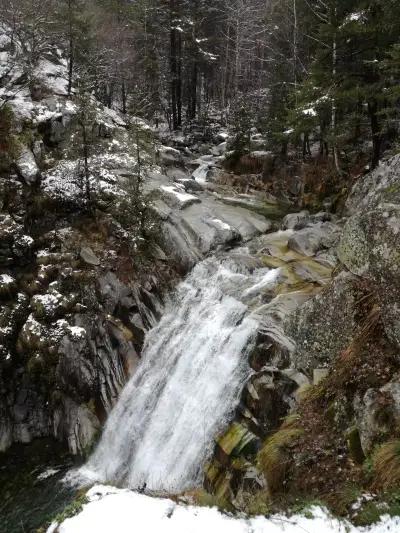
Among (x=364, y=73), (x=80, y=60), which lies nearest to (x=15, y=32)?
(x=80, y=60)

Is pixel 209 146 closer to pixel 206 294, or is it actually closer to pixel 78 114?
pixel 78 114

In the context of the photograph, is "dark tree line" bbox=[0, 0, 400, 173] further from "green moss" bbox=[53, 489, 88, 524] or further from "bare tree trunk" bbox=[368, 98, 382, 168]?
"green moss" bbox=[53, 489, 88, 524]

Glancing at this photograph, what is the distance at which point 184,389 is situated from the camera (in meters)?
11.8

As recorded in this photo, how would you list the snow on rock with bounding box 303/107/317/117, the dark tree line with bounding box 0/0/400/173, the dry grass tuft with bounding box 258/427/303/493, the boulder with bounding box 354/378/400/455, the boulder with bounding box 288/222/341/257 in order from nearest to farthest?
the boulder with bounding box 354/378/400/455, the dry grass tuft with bounding box 258/427/303/493, the boulder with bounding box 288/222/341/257, the dark tree line with bounding box 0/0/400/173, the snow on rock with bounding box 303/107/317/117

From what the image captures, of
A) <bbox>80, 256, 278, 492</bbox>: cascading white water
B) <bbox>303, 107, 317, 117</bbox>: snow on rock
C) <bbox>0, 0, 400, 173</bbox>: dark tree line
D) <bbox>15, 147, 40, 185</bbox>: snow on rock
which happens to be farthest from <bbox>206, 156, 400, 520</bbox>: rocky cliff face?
<bbox>15, 147, 40, 185</bbox>: snow on rock

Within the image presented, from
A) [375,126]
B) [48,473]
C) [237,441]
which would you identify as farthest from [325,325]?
[375,126]

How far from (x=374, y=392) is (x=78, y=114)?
1448 cm

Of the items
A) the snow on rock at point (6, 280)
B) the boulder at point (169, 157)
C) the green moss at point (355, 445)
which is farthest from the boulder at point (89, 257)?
the green moss at point (355, 445)

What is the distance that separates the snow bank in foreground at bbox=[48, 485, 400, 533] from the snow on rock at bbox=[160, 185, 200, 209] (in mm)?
14526

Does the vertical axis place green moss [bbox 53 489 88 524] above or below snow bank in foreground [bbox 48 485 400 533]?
below

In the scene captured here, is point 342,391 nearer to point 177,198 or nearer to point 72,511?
point 72,511

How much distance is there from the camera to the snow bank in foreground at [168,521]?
4.59 metres

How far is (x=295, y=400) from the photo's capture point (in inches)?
336

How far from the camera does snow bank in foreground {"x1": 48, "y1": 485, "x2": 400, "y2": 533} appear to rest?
459 centimetres
